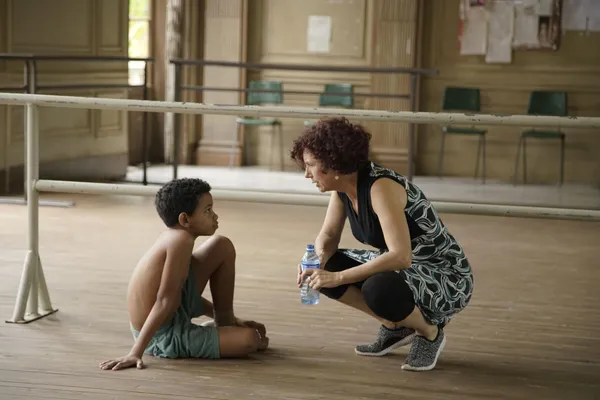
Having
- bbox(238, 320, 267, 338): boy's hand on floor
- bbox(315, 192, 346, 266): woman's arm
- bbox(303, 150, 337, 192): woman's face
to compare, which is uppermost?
bbox(303, 150, 337, 192): woman's face

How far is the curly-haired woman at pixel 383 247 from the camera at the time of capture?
264cm

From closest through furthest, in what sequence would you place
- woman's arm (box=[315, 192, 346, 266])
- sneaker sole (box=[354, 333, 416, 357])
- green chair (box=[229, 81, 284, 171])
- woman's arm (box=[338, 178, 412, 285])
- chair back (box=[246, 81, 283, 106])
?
woman's arm (box=[338, 178, 412, 285]) < woman's arm (box=[315, 192, 346, 266]) < sneaker sole (box=[354, 333, 416, 357]) < green chair (box=[229, 81, 284, 171]) < chair back (box=[246, 81, 283, 106])

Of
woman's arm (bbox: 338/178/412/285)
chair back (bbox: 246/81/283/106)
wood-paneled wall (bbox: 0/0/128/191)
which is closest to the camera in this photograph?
woman's arm (bbox: 338/178/412/285)

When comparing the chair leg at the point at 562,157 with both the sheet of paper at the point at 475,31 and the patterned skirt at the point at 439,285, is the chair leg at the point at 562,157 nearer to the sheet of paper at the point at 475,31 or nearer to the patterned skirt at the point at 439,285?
the sheet of paper at the point at 475,31

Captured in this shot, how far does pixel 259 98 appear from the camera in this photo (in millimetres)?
8742

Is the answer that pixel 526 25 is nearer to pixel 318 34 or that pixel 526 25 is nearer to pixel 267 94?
pixel 318 34

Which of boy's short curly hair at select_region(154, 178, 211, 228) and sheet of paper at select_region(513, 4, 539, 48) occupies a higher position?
sheet of paper at select_region(513, 4, 539, 48)

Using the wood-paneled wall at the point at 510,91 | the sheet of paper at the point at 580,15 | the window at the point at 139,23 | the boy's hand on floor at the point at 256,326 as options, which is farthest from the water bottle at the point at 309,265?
the window at the point at 139,23

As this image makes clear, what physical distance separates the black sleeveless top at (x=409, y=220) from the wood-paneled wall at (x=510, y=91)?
18.9 ft

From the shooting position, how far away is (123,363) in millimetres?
2771

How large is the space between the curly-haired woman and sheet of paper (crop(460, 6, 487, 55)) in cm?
588

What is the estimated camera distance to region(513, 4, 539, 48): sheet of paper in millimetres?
8344

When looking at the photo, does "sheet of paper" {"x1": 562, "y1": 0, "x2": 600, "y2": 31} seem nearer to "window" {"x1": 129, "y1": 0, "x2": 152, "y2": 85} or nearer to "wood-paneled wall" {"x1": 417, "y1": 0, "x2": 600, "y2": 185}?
"wood-paneled wall" {"x1": 417, "y1": 0, "x2": 600, "y2": 185}

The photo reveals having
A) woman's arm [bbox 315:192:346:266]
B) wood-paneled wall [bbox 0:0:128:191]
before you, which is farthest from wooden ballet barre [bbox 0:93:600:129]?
wood-paneled wall [bbox 0:0:128:191]
